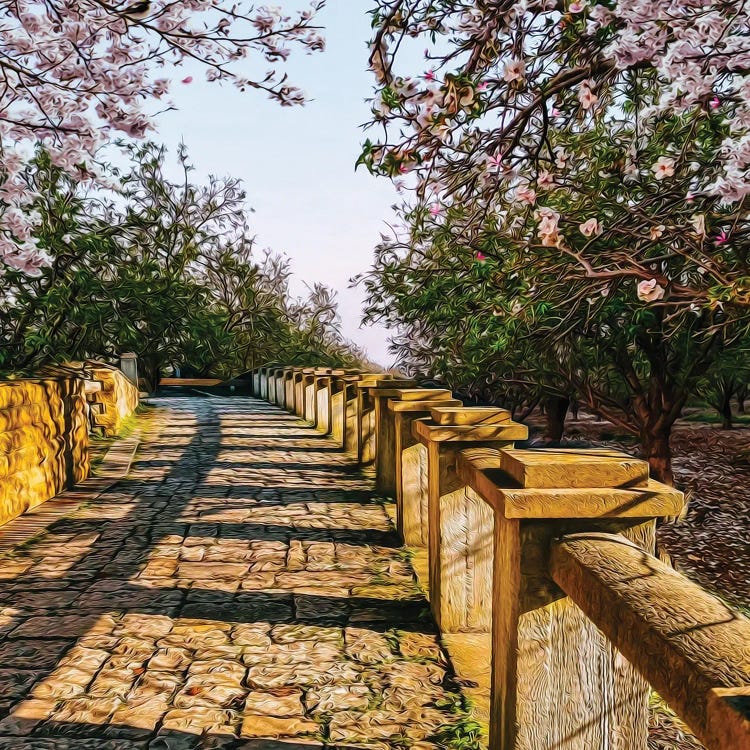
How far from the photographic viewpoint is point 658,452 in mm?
12609

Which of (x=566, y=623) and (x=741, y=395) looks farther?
(x=741, y=395)

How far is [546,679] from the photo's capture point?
218cm

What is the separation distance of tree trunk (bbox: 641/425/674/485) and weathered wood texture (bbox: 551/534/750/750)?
37.1 ft

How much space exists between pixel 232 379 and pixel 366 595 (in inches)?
928

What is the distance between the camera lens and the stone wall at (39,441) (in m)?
5.92

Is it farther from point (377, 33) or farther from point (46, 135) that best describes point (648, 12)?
point (46, 135)

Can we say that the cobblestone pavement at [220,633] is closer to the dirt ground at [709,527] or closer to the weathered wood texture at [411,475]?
the weathered wood texture at [411,475]

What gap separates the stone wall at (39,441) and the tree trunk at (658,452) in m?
9.29

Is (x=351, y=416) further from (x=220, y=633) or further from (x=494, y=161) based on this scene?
(x=220, y=633)

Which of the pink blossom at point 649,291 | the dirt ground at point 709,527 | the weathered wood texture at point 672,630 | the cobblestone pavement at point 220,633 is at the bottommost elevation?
the dirt ground at point 709,527

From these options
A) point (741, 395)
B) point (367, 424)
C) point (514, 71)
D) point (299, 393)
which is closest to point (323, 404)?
point (299, 393)

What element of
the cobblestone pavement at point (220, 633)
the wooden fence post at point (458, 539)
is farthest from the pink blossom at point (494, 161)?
the cobblestone pavement at point (220, 633)

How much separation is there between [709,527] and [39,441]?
36.4 feet

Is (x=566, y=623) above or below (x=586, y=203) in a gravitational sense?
below
